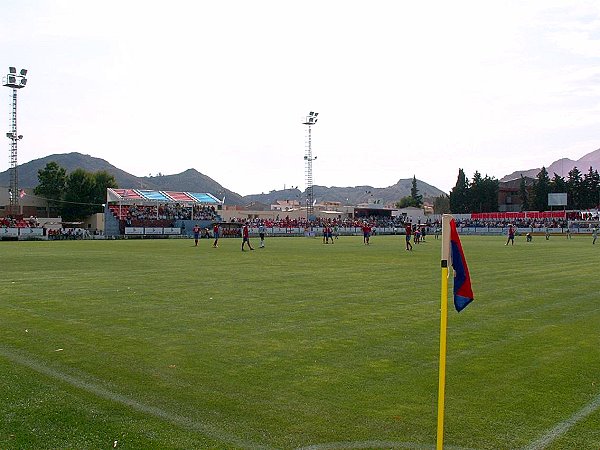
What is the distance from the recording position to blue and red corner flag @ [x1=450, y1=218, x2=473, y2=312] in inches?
204

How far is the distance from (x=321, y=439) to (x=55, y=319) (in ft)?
25.2

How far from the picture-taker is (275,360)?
831 centimetres

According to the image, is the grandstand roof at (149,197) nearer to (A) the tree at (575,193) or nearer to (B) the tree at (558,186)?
(B) the tree at (558,186)

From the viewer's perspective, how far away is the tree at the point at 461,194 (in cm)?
13300

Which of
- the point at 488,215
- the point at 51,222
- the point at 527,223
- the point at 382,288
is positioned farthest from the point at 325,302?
the point at 488,215

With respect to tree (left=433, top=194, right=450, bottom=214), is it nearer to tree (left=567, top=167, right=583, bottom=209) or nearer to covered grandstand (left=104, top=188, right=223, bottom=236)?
tree (left=567, top=167, right=583, bottom=209)

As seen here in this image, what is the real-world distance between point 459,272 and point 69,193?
102038 mm

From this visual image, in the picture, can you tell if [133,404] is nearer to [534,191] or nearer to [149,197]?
[149,197]

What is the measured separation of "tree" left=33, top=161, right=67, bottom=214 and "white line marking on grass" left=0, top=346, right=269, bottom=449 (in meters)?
98.7

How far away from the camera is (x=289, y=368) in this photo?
7895mm

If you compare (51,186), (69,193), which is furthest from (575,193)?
(51,186)

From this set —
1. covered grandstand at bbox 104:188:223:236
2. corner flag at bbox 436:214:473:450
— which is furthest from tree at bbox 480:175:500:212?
corner flag at bbox 436:214:473:450

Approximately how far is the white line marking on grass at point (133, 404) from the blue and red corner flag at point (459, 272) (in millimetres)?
2227

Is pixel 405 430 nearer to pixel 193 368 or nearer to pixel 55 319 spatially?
pixel 193 368
